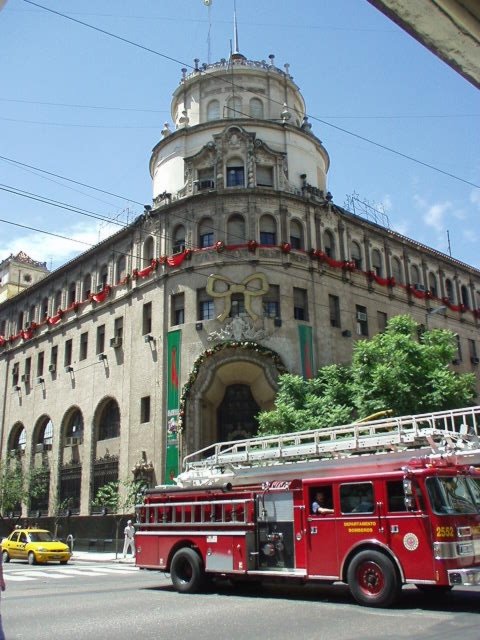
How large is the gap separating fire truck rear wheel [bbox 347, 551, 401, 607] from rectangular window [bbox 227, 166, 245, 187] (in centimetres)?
2691

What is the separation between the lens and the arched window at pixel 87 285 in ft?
145

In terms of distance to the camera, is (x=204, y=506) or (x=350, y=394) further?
(x=350, y=394)

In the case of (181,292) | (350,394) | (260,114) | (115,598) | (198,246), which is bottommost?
(115,598)

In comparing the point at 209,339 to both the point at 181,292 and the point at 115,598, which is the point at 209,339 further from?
the point at 115,598

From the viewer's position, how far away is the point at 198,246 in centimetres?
3531

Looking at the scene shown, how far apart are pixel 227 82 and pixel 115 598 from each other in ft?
108

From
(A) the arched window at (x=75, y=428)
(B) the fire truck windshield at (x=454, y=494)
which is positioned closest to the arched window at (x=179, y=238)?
(A) the arched window at (x=75, y=428)

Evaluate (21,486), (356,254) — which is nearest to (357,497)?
(356,254)

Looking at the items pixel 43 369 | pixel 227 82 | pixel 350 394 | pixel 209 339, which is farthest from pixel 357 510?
pixel 43 369

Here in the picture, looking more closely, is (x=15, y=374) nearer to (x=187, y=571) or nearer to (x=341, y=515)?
(x=187, y=571)

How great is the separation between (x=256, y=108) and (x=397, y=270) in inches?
551

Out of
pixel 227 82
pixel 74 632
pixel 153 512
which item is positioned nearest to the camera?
pixel 74 632

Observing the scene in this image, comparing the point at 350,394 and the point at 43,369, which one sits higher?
the point at 43,369

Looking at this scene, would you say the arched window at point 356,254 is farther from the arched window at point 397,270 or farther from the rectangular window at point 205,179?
the rectangular window at point 205,179
